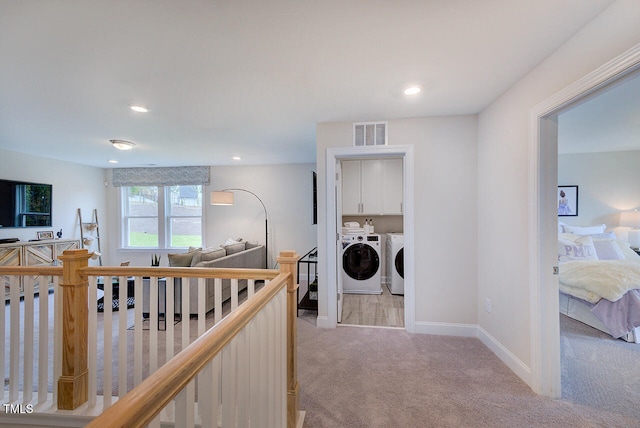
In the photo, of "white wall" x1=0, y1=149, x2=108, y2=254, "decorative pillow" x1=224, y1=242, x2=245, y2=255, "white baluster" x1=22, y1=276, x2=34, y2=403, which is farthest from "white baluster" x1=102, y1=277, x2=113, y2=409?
"white wall" x1=0, y1=149, x2=108, y2=254

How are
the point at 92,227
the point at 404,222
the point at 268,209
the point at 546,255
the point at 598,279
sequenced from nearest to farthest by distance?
the point at 546,255
the point at 598,279
the point at 404,222
the point at 92,227
the point at 268,209

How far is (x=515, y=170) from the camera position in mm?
2047

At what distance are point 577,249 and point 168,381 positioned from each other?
473 cm

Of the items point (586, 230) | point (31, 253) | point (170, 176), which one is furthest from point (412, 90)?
point (31, 253)

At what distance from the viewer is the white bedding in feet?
8.20

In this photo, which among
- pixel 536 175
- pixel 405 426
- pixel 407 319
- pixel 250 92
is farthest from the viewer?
pixel 407 319

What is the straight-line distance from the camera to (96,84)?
6.69 feet

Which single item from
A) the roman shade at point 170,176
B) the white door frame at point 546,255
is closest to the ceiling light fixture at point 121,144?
the roman shade at point 170,176

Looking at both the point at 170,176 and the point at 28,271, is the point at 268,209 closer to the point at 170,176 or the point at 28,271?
the point at 170,176

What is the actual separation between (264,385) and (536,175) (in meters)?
2.12

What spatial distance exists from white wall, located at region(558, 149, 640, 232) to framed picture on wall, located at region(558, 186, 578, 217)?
76mm

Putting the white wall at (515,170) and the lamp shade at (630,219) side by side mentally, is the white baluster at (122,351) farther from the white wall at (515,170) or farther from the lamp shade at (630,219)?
the lamp shade at (630,219)

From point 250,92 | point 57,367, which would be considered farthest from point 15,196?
point 250,92

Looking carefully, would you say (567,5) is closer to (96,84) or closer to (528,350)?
(528,350)
